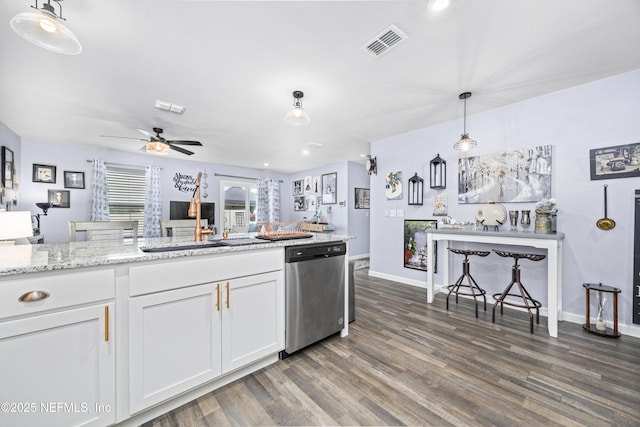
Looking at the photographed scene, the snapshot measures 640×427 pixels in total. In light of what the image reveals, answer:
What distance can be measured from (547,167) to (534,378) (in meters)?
2.23

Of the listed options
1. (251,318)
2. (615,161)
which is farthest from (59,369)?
(615,161)

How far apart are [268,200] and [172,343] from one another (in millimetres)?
6192

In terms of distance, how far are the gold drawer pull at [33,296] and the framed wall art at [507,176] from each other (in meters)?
3.95

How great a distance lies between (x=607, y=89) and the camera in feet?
7.97

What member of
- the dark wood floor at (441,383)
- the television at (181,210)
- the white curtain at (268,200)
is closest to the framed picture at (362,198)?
the white curtain at (268,200)

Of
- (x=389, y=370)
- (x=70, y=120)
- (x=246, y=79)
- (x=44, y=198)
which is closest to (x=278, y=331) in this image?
(x=389, y=370)

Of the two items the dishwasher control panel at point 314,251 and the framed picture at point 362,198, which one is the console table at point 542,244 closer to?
the dishwasher control panel at point 314,251

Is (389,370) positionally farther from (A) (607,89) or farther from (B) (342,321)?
(A) (607,89)

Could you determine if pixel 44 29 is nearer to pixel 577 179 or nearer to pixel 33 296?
pixel 33 296

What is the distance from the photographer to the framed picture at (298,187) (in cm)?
748

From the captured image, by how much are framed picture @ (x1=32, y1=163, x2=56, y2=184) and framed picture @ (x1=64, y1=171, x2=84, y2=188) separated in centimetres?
15

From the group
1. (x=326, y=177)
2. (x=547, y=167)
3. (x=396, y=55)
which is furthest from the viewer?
(x=326, y=177)

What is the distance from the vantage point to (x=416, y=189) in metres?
3.90

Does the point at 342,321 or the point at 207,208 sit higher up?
the point at 207,208
